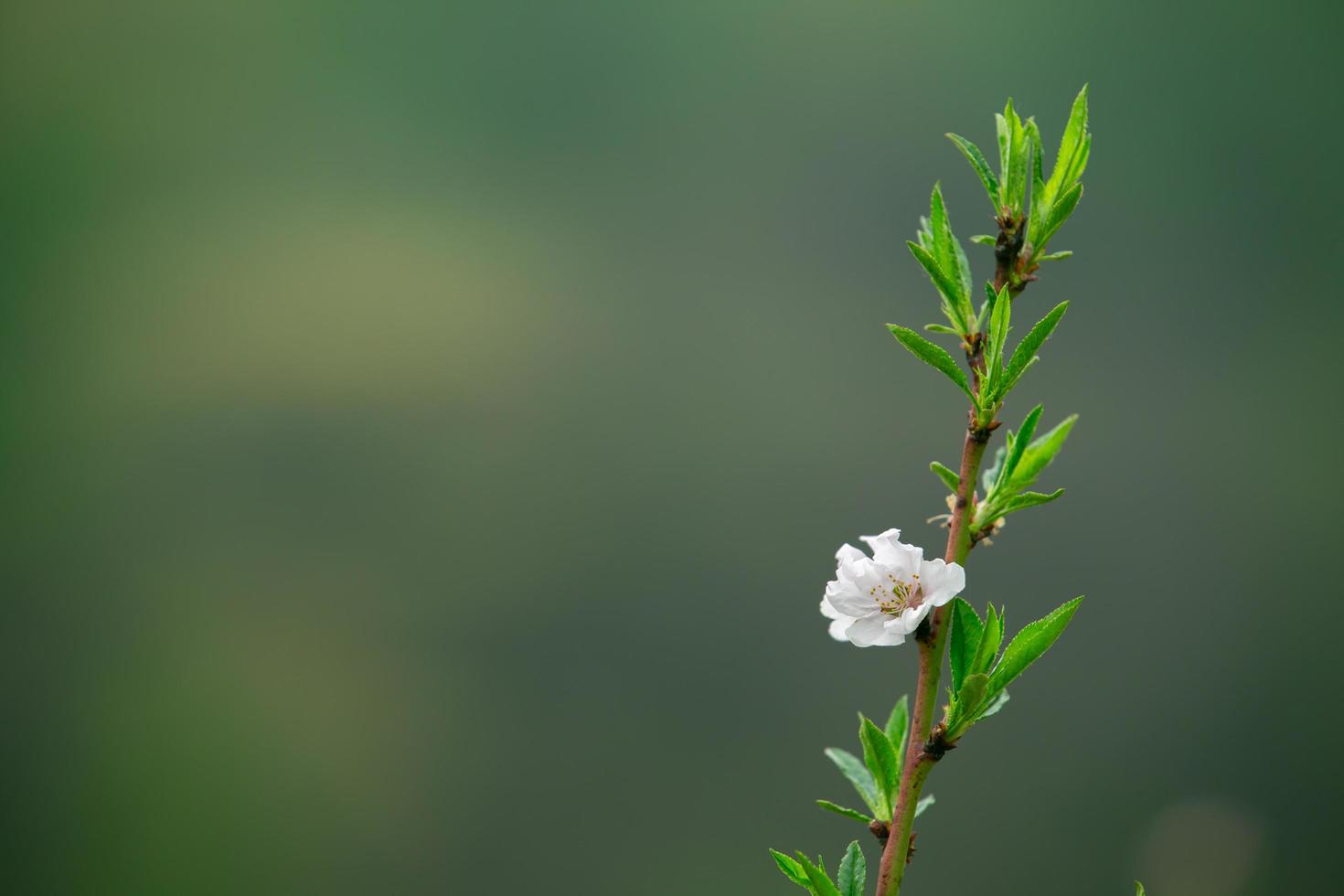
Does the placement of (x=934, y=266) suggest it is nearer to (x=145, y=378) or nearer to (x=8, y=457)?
(x=145, y=378)

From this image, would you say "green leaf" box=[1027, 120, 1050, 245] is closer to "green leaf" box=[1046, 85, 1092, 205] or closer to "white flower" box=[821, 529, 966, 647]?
"green leaf" box=[1046, 85, 1092, 205]

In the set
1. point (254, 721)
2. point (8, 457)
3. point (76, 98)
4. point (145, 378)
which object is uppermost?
point (76, 98)

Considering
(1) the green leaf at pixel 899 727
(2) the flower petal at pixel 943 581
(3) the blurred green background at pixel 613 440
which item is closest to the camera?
(2) the flower petal at pixel 943 581

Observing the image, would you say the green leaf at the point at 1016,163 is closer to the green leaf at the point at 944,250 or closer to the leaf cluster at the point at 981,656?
the green leaf at the point at 944,250

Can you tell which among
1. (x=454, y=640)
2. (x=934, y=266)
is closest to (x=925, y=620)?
(x=934, y=266)

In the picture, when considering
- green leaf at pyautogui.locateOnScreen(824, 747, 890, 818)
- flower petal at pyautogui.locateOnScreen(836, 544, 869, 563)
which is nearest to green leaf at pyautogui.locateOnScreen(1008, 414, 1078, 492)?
flower petal at pyautogui.locateOnScreen(836, 544, 869, 563)

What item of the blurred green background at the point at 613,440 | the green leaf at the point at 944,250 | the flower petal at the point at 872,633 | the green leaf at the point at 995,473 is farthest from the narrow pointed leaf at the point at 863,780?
the blurred green background at the point at 613,440
